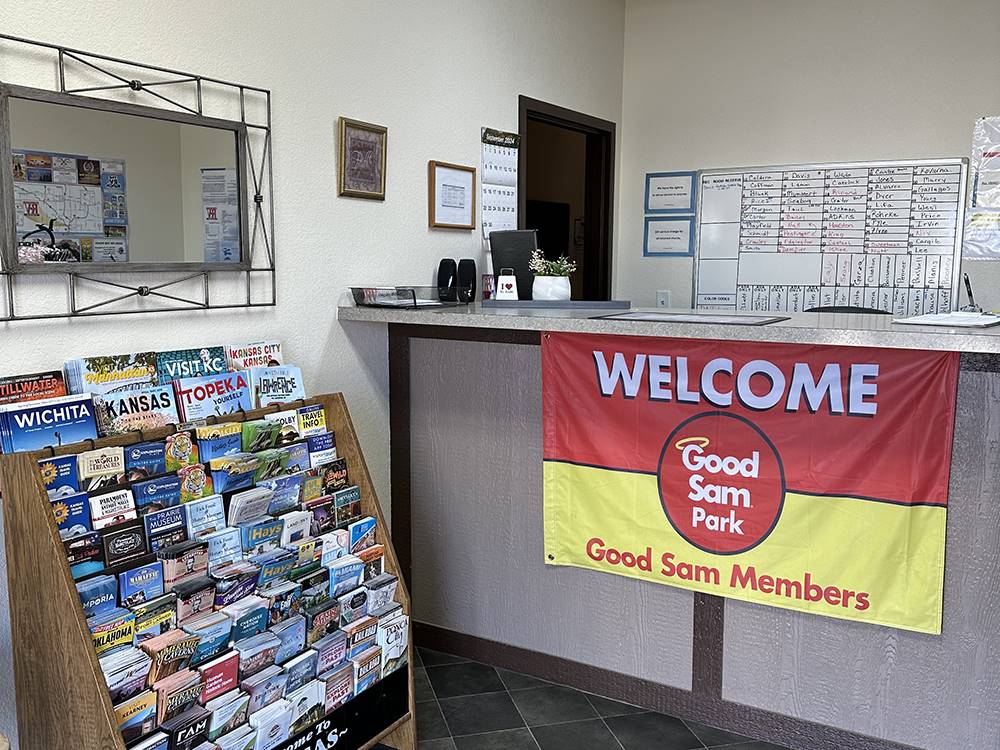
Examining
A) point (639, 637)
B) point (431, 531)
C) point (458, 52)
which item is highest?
point (458, 52)

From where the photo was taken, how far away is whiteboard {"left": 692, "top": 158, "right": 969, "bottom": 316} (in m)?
3.87

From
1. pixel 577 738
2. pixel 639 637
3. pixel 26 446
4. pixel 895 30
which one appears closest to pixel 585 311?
pixel 639 637

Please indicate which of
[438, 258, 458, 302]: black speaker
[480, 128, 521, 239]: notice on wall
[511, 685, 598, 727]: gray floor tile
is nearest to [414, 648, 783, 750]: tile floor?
[511, 685, 598, 727]: gray floor tile

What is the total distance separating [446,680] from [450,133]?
75.7 inches

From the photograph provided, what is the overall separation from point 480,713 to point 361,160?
1760 mm

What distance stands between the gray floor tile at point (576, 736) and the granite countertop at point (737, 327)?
117 cm

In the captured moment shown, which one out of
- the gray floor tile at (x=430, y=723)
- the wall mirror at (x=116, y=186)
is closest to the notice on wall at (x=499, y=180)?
the wall mirror at (x=116, y=186)

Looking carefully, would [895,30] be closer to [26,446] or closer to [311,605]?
[311,605]

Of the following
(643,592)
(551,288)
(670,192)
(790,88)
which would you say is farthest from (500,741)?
(790,88)

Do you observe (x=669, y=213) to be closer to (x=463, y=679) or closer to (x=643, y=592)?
(x=643, y=592)

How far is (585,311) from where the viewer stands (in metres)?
2.62

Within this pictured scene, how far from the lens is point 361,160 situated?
9.21 feet

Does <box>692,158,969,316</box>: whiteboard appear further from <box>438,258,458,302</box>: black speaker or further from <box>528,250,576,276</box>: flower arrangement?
<box>438,258,458,302</box>: black speaker

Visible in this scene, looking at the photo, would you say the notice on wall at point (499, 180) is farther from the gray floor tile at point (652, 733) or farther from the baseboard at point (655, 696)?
the gray floor tile at point (652, 733)
